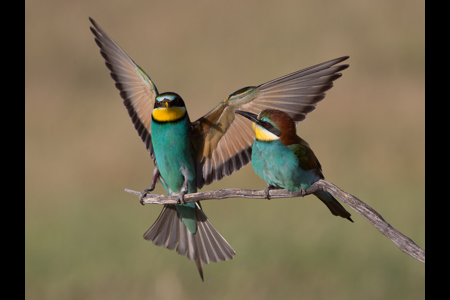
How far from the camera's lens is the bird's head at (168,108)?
1699mm

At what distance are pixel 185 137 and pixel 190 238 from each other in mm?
442

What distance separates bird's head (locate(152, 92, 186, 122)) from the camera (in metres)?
1.70

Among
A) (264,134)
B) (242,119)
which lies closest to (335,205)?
(264,134)

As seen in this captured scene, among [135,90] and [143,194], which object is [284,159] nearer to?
[143,194]

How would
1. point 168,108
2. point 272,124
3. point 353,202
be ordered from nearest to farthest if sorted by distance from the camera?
point 353,202 < point 272,124 < point 168,108

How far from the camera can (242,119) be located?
5.91 ft

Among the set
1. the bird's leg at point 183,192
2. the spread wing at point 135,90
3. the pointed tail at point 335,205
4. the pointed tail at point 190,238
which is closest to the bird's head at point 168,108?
the spread wing at point 135,90

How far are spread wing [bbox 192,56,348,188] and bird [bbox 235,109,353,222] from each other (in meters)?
0.07

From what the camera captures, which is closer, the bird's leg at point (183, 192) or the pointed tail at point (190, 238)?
the bird's leg at point (183, 192)

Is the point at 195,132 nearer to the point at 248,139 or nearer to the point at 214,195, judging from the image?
the point at 248,139

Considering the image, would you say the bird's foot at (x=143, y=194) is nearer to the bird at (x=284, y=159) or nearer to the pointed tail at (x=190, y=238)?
the pointed tail at (x=190, y=238)

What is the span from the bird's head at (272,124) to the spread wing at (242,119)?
0.10ft

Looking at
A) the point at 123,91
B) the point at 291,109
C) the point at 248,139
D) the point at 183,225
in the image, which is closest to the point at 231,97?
the point at 248,139

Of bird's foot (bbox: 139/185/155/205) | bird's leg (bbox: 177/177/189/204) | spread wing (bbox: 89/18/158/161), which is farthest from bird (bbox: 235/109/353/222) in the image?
spread wing (bbox: 89/18/158/161)
